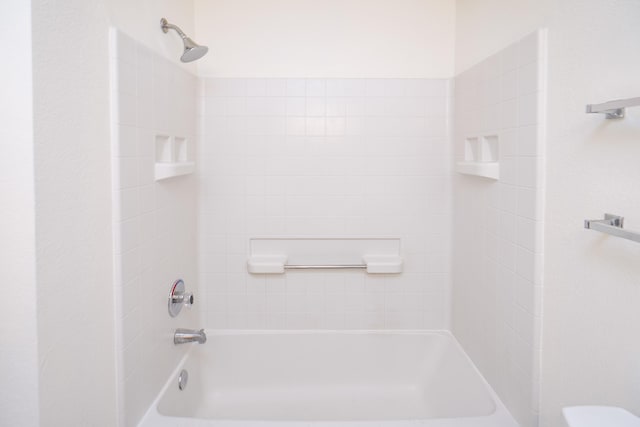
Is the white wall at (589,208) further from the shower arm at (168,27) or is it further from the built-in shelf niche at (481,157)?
the shower arm at (168,27)

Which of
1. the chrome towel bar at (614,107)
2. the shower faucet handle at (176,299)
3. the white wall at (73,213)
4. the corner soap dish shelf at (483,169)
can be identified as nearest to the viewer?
the chrome towel bar at (614,107)

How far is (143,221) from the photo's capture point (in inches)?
76.2

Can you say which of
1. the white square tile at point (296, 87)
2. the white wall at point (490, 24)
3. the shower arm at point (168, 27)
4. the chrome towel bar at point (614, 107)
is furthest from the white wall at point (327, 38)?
the chrome towel bar at point (614, 107)

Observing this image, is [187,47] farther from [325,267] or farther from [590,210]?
[590,210]

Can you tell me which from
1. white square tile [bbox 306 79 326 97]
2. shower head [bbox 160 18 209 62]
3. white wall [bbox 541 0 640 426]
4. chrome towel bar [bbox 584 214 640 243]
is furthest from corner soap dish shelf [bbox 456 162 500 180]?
shower head [bbox 160 18 209 62]

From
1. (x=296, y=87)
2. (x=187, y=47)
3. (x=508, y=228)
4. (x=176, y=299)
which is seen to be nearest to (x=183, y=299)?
(x=176, y=299)

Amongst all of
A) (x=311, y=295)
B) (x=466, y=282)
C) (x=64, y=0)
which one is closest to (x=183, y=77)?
(x=64, y=0)

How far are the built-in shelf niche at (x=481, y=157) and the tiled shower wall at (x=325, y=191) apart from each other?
0.31m

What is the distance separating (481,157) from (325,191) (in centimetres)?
91

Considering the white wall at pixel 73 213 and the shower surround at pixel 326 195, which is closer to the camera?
the white wall at pixel 73 213

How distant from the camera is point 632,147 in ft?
4.41

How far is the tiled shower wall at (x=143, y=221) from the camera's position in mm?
1714

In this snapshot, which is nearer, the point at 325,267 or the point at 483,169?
the point at 483,169

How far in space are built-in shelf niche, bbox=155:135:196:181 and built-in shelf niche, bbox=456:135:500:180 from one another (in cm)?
127
